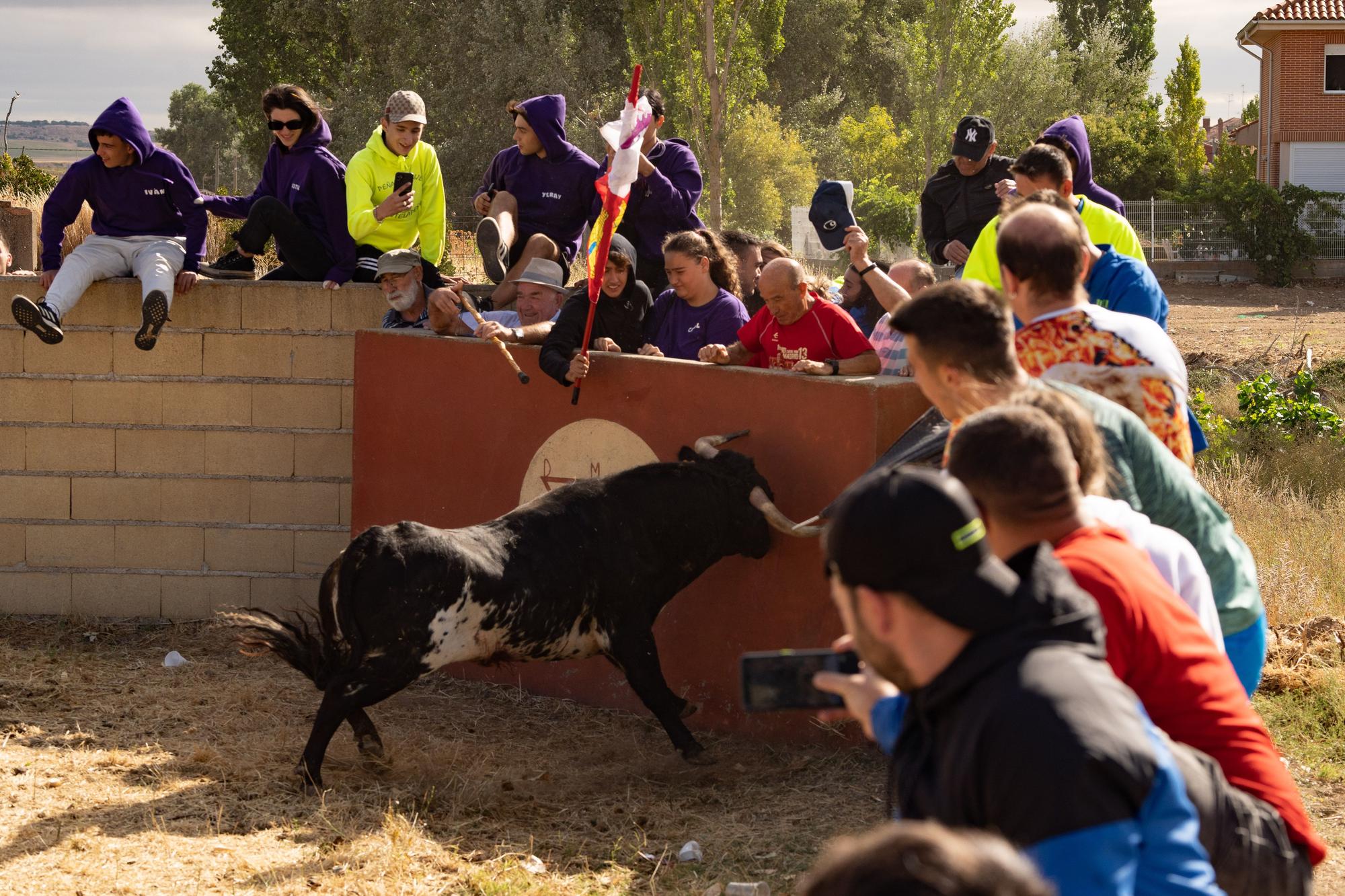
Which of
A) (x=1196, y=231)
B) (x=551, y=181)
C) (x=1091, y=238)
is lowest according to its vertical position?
(x=1091, y=238)

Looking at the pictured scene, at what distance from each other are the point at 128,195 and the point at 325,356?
1.46 meters

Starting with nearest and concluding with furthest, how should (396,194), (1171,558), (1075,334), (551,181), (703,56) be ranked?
(1171,558)
(1075,334)
(396,194)
(551,181)
(703,56)

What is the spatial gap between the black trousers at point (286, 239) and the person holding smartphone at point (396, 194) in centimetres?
27

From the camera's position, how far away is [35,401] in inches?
344

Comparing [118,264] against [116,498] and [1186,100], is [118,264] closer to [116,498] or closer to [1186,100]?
[116,498]

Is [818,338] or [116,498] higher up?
[818,338]

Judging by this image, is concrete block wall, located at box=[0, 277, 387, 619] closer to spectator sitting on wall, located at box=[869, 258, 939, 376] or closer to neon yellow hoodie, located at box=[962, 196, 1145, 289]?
spectator sitting on wall, located at box=[869, 258, 939, 376]

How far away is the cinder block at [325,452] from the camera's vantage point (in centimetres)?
859

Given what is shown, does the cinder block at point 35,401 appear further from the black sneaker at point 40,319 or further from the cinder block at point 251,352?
the cinder block at point 251,352

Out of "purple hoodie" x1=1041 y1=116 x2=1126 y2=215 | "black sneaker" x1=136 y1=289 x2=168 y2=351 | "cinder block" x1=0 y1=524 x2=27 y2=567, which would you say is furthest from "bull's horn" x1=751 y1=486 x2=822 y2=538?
"cinder block" x1=0 y1=524 x2=27 y2=567

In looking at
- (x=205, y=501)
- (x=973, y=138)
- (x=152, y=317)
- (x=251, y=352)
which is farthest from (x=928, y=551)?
(x=205, y=501)

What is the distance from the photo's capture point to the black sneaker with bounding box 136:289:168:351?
8.05 m

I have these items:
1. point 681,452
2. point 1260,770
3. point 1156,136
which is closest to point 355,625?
point 681,452

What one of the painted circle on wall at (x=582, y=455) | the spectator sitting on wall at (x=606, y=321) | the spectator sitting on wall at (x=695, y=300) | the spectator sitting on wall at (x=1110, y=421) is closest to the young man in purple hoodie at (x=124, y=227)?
the painted circle on wall at (x=582, y=455)
